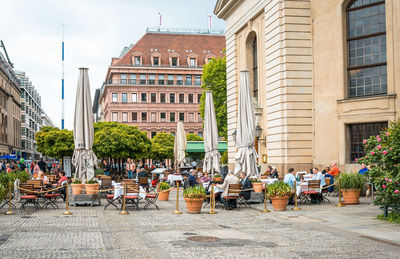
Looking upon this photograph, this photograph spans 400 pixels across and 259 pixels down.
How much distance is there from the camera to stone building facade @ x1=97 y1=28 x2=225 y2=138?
3593 inches

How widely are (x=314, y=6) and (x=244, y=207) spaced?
1429 centimetres

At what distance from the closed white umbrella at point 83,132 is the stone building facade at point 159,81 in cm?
7043

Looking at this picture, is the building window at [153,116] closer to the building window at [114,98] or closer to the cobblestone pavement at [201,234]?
the building window at [114,98]

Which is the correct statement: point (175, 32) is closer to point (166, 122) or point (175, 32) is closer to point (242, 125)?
point (166, 122)

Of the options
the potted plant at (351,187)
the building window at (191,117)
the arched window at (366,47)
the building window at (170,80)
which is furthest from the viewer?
the building window at (191,117)

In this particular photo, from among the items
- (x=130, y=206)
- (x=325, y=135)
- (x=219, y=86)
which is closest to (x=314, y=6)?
(x=325, y=135)

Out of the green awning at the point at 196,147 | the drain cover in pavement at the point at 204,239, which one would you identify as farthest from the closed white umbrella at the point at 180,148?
the drain cover in pavement at the point at 204,239

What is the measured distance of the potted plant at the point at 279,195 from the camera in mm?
16734

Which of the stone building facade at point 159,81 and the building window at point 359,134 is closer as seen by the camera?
the building window at point 359,134

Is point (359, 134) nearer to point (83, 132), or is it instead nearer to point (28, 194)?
point (83, 132)

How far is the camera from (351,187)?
714 inches

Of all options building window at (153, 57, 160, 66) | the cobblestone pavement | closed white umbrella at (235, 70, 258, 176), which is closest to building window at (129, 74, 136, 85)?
building window at (153, 57, 160, 66)

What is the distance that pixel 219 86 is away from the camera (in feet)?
173

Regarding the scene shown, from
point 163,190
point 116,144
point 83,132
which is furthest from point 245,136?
point 116,144
